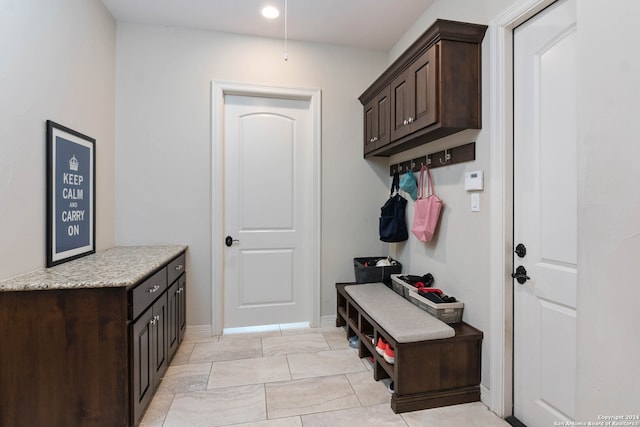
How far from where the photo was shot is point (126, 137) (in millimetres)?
2717

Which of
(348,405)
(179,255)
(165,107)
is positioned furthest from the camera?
(165,107)

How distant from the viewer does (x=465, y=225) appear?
2080mm

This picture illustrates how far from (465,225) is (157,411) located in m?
2.24

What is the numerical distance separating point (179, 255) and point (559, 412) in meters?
2.65

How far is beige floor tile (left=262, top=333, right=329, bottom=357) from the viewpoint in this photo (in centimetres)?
259

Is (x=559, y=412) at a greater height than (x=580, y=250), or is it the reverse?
(x=580, y=250)

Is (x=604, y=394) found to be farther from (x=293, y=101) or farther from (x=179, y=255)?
(x=293, y=101)

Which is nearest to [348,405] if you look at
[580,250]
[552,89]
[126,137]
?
[580,250]

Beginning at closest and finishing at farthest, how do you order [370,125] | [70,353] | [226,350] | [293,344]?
[70,353] → [226,350] → [293,344] → [370,125]

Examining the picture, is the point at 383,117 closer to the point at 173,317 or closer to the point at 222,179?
the point at 222,179

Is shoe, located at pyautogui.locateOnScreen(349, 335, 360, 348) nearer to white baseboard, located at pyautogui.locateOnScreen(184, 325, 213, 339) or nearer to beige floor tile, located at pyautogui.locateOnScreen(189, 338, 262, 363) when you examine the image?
beige floor tile, located at pyautogui.locateOnScreen(189, 338, 262, 363)

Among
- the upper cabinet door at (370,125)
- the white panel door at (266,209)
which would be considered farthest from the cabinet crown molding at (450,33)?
the white panel door at (266,209)

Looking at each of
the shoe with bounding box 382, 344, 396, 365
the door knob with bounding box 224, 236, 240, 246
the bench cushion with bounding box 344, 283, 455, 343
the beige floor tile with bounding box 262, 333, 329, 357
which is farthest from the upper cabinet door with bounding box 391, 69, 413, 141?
the beige floor tile with bounding box 262, 333, 329, 357

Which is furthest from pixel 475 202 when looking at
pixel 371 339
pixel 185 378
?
pixel 185 378
